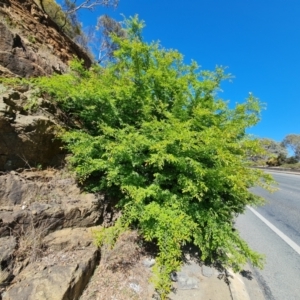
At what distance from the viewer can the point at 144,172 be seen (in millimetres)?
3291

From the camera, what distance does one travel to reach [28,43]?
5180 millimetres

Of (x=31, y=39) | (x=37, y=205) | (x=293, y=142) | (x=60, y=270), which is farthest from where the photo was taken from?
(x=293, y=142)

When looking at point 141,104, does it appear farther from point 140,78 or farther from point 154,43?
point 154,43

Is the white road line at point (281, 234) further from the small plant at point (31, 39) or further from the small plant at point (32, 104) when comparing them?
the small plant at point (31, 39)

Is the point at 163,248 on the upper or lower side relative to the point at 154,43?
lower

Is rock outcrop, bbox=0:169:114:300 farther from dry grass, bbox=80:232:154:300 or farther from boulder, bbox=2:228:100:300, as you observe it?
dry grass, bbox=80:232:154:300

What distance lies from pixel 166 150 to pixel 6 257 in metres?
2.38

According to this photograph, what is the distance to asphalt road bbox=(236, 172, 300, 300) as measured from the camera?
2764 millimetres

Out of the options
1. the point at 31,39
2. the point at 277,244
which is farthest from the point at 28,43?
the point at 277,244

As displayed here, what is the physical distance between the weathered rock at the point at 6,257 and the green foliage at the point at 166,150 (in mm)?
1190

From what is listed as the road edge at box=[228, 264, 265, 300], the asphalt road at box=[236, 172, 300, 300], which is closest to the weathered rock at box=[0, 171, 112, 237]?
the road edge at box=[228, 264, 265, 300]

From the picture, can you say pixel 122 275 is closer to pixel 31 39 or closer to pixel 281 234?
pixel 281 234

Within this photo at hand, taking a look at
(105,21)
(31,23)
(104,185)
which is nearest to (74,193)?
(104,185)

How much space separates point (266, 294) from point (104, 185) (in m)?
2.86
